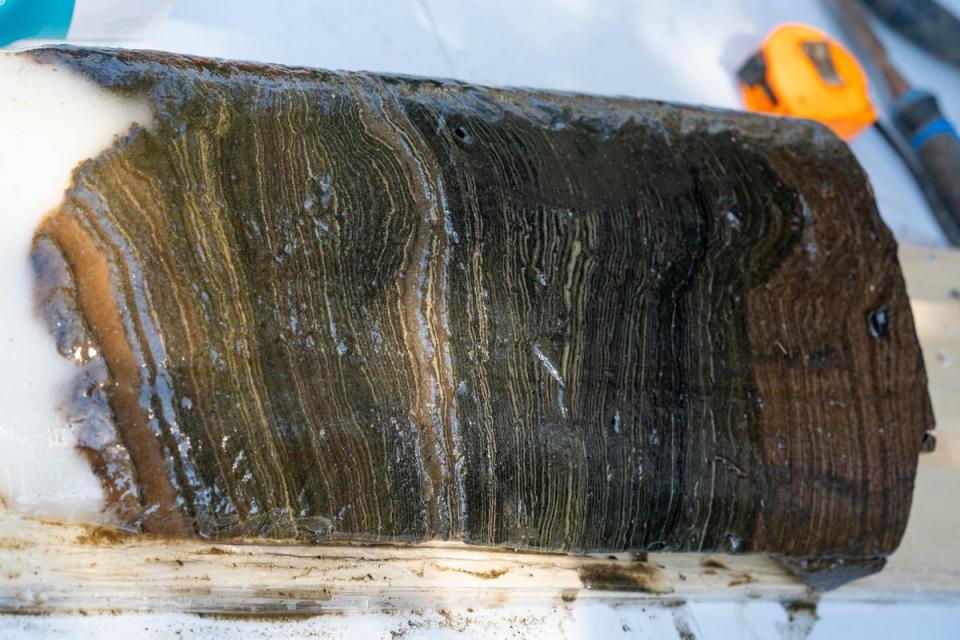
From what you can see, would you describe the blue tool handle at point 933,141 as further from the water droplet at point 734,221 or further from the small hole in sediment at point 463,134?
the small hole in sediment at point 463,134

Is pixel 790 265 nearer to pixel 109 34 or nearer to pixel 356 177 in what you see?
pixel 356 177

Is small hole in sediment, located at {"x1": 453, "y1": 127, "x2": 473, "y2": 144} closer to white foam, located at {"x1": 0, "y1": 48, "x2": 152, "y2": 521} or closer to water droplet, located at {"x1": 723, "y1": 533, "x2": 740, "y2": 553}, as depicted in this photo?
white foam, located at {"x1": 0, "y1": 48, "x2": 152, "y2": 521}

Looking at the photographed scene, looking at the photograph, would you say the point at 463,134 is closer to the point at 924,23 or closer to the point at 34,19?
the point at 34,19

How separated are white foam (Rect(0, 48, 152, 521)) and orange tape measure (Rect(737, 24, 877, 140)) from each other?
60.6 inches

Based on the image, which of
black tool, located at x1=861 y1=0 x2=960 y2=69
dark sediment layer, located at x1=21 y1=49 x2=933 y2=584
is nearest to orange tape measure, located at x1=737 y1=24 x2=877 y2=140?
black tool, located at x1=861 y1=0 x2=960 y2=69

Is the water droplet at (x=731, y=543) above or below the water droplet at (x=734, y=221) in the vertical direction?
below

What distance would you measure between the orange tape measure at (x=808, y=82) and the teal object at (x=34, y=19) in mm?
1521

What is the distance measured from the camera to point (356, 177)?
1.19 m

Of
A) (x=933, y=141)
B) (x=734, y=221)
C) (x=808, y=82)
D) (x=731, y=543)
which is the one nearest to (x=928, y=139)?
(x=933, y=141)

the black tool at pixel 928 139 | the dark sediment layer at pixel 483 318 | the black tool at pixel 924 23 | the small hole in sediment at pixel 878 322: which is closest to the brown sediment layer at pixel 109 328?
the dark sediment layer at pixel 483 318

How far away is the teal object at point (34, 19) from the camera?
134 centimetres

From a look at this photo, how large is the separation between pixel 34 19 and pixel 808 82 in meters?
1.61

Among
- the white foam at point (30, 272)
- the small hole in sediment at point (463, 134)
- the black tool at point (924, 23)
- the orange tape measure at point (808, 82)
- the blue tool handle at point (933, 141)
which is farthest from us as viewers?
the black tool at point (924, 23)

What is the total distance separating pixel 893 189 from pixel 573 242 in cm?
137
